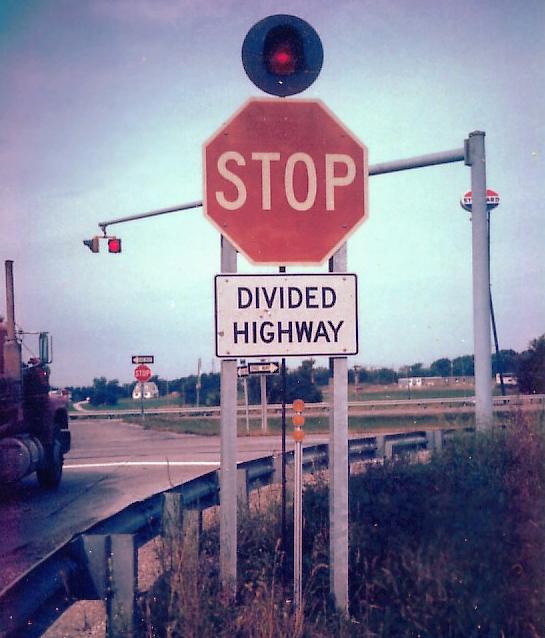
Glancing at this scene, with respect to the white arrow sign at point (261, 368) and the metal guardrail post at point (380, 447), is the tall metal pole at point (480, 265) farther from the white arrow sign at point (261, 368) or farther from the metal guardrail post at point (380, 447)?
the white arrow sign at point (261, 368)

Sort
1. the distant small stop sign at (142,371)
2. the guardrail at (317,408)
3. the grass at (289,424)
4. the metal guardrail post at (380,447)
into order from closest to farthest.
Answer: the metal guardrail post at (380,447), the grass at (289,424), the distant small stop sign at (142,371), the guardrail at (317,408)

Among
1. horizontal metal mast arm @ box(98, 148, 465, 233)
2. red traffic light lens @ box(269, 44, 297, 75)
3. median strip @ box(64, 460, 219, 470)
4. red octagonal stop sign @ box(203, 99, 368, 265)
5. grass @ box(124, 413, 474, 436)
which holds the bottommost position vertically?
grass @ box(124, 413, 474, 436)

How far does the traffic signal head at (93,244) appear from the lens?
1877 centimetres

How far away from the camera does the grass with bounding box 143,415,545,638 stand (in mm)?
4055

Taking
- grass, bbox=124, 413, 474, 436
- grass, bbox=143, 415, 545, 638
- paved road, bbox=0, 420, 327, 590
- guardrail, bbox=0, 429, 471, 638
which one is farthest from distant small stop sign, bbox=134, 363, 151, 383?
guardrail, bbox=0, 429, 471, 638

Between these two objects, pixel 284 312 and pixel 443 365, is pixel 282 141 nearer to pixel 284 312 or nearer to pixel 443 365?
pixel 284 312

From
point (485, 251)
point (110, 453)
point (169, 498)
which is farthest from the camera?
point (110, 453)

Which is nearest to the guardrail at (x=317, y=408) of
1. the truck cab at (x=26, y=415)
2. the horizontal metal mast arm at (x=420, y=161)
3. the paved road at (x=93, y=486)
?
the paved road at (x=93, y=486)

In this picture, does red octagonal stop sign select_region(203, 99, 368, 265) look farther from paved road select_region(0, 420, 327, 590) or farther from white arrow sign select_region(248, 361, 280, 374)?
white arrow sign select_region(248, 361, 280, 374)

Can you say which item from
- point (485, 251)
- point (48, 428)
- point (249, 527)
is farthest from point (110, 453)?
point (249, 527)

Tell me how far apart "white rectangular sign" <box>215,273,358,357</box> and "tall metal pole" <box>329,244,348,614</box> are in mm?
197

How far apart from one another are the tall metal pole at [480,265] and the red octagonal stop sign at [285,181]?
678 centimetres

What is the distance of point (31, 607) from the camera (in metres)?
3.52

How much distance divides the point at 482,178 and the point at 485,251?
109 cm
